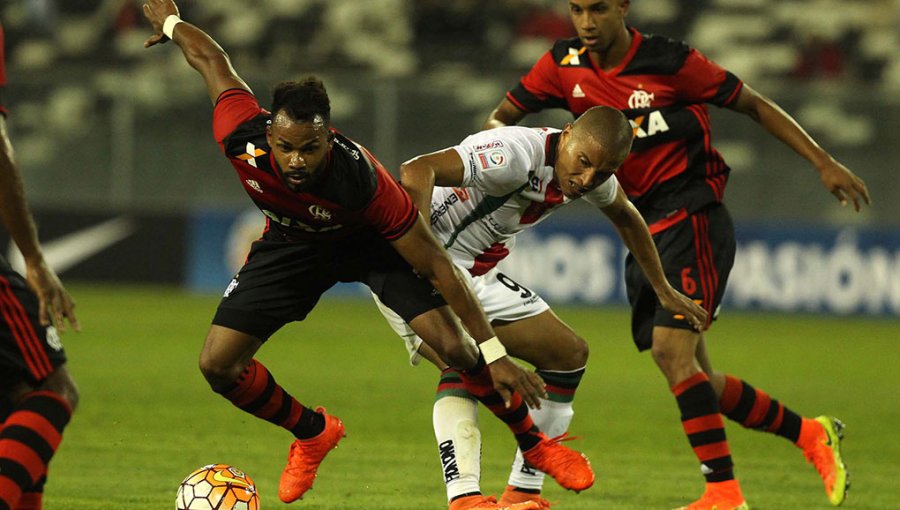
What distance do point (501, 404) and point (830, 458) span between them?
203 cm

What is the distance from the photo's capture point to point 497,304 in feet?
19.7

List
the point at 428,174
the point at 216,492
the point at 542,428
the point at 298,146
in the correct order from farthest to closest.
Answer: the point at 542,428 < the point at 428,174 < the point at 216,492 < the point at 298,146

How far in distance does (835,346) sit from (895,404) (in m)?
3.62

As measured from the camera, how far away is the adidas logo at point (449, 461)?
220 inches

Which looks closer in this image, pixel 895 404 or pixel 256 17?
pixel 895 404

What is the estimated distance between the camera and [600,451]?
784 centimetres

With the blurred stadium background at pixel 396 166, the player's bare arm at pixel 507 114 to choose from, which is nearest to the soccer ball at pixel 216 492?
the player's bare arm at pixel 507 114

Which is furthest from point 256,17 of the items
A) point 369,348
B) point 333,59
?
point 369,348

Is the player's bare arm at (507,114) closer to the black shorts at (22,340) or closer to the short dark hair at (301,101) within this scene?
the short dark hair at (301,101)

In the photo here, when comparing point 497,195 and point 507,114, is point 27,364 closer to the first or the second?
point 497,195

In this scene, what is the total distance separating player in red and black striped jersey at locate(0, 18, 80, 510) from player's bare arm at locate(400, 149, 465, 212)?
137cm

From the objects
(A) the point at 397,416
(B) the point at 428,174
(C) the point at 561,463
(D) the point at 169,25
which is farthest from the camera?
(A) the point at 397,416

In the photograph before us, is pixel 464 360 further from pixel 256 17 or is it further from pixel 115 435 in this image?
pixel 256 17

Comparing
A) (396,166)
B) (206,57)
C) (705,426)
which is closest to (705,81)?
(705,426)
